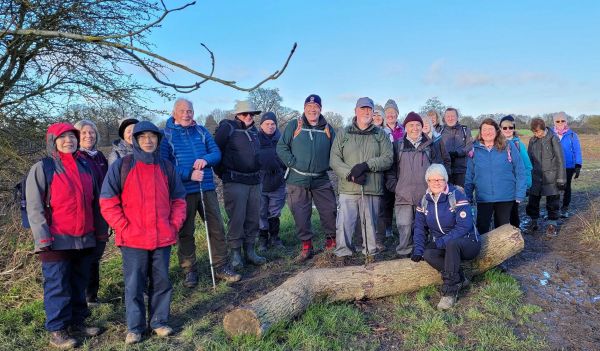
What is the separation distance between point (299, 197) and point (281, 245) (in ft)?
4.48

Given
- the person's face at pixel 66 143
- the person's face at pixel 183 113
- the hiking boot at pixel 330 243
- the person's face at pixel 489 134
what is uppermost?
the person's face at pixel 183 113

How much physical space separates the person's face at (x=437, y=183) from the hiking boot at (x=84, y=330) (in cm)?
363

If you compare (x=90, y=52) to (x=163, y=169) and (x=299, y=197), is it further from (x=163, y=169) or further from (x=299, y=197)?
(x=299, y=197)

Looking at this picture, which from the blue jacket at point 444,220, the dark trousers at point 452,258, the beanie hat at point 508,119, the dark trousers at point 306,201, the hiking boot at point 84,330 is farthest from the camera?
the beanie hat at point 508,119

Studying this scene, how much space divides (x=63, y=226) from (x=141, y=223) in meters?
0.71

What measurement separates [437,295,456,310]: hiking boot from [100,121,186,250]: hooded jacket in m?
2.69

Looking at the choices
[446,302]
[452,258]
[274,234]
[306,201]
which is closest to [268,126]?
[274,234]

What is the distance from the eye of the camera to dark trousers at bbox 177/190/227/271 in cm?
532

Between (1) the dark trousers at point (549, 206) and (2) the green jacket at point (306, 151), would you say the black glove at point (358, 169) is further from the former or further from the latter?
(1) the dark trousers at point (549, 206)

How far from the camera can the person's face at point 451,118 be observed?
7.54m

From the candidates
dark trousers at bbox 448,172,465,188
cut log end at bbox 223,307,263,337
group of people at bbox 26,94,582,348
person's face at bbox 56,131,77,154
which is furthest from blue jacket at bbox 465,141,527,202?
person's face at bbox 56,131,77,154

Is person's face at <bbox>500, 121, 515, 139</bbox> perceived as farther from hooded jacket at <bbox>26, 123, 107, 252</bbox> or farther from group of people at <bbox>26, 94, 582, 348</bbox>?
hooded jacket at <bbox>26, 123, 107, 252</bbox>

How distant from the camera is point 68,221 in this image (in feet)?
13.2

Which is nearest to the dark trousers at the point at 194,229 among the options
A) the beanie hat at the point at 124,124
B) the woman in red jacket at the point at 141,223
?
the beanie hat at the point at 124,124
